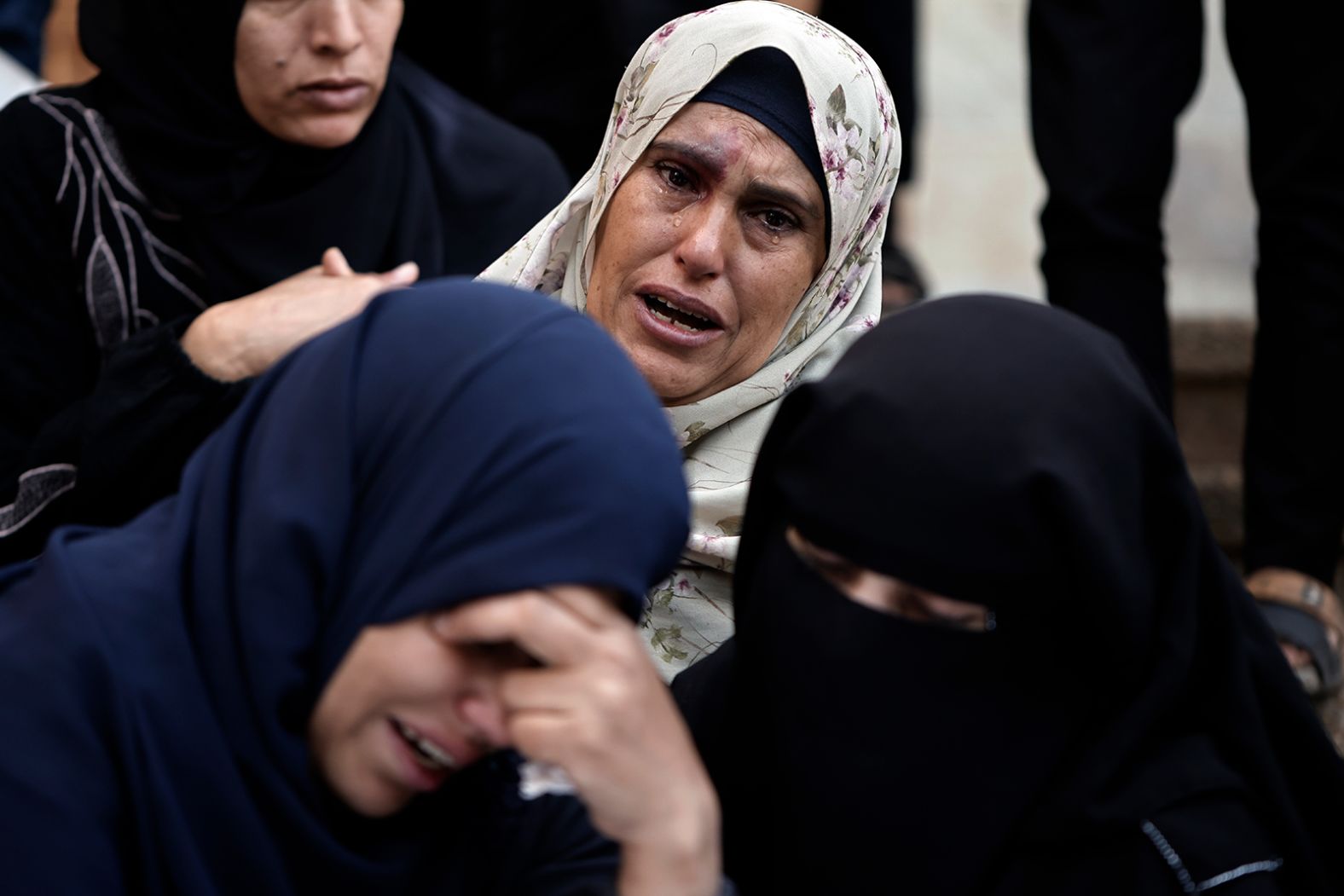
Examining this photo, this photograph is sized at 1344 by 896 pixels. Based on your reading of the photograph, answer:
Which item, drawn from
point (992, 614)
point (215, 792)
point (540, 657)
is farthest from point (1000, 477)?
point (215, 792)

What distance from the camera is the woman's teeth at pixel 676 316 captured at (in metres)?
2.47

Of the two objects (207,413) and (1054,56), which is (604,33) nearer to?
(1054,56)

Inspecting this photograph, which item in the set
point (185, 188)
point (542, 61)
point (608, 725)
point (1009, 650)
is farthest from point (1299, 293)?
point (608, 725)

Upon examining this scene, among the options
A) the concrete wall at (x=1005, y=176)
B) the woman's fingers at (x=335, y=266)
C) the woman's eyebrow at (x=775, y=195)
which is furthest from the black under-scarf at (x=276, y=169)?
the concrete wall at (x=1005, y=176)

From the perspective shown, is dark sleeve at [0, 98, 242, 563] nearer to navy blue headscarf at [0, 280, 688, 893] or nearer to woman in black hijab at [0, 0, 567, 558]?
woman in black hijab at [0, 0, 567, 558]

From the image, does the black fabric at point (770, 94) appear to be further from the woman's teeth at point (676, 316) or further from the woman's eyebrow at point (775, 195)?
the woman's teeth at point (676, 316)

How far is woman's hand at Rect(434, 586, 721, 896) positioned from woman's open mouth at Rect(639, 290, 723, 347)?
3.15 ft

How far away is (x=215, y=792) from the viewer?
1511 millimetres

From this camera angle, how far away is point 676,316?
2488 millimetres

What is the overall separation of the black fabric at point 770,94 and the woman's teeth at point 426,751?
1208 millimetres

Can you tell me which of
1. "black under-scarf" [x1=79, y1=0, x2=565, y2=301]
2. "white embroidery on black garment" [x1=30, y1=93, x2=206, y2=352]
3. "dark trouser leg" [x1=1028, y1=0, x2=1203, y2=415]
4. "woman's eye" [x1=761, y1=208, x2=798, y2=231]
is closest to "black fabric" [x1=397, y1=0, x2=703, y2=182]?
"black under-scarf" [x1=79, y1=0, x2=565, y2=301]

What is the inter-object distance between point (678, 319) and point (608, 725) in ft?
3.58

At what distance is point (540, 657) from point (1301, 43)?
242 cm

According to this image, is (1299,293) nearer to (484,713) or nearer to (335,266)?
(335,266)
